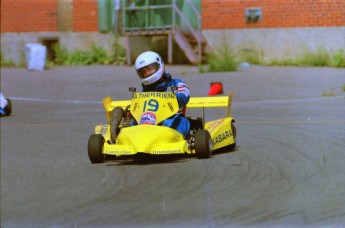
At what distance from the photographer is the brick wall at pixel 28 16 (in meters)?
25.3

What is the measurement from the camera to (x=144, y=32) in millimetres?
23172

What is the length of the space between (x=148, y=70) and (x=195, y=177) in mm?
985

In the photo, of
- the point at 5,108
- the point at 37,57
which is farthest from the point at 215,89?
the point at 37,57

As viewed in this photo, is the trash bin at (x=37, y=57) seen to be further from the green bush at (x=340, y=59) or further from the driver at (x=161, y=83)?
the driver at (x=161, y=83)

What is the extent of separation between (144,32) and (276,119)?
11.7m

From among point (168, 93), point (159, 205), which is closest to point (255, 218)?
point (159, 205)

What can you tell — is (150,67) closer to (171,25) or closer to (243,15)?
(243,15)

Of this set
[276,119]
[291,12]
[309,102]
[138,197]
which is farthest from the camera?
[291,12]

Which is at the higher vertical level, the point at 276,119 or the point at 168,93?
the point at 168,93

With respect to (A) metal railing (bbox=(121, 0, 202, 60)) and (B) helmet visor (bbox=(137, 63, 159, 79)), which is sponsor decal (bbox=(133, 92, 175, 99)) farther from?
(A) metal railing (bbox=(121, 0, 202, 60))

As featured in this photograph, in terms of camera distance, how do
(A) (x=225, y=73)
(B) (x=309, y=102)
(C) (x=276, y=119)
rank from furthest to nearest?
(A) (x=225, y=73) → (B) (x=309, y=102) → (C) (x=276, y=119)

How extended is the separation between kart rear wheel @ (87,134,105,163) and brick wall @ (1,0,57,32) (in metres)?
16.3

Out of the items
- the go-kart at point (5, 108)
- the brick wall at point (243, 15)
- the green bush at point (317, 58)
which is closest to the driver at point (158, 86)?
the green bush at point (317, 58)

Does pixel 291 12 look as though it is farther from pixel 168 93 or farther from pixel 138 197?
pixel 138 197
